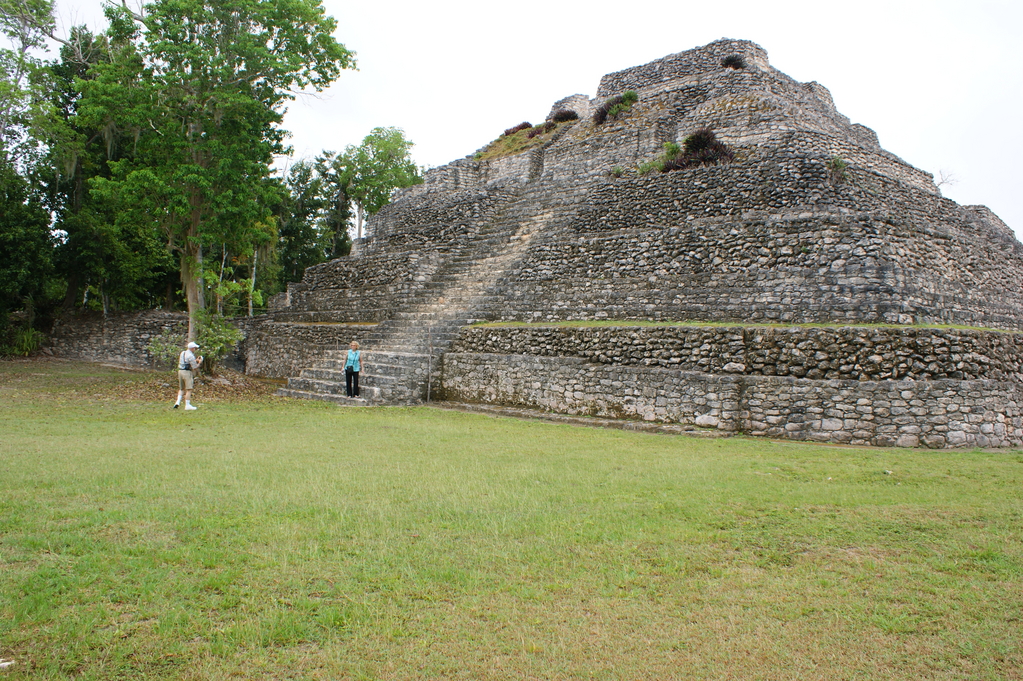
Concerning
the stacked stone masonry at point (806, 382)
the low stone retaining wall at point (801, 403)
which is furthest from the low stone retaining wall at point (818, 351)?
the low stone retaining wall at point (801, 403)

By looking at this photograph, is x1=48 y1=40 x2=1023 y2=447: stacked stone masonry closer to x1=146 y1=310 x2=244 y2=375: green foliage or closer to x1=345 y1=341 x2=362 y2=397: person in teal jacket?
x1=345 y1=341 x2=362 y2=397: person in teal jacket

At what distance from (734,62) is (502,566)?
18.7 meters

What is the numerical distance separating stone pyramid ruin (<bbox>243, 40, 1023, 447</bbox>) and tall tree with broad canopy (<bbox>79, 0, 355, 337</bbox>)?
421 cm

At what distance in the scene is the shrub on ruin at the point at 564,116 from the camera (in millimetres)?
23938

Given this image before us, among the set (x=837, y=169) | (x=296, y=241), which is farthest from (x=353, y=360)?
(x=296, y=241)

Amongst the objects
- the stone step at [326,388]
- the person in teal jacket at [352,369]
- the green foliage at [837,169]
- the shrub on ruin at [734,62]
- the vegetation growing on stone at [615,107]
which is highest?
the shrub on ruin at [734,62]

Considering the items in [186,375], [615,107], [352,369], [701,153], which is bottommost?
[186,375]

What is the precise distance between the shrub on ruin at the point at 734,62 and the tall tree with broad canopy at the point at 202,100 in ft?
36.1

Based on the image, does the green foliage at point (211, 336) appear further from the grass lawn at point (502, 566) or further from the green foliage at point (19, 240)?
the green foliage at point (19, 240)

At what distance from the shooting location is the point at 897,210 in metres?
11.8

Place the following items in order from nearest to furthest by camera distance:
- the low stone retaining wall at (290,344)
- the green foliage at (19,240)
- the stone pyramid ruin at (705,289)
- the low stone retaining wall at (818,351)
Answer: the low stone retaining wall at (818,351), the stone pyramid ruin at (705,289), the low stone retaining wall at (290,344), the green foliage at (19,240)

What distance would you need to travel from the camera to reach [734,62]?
18.5 metres

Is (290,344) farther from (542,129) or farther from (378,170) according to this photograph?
(378,170)

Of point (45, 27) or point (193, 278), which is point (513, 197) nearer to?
point (193, 278)
